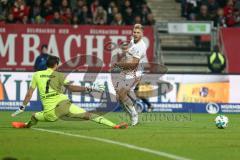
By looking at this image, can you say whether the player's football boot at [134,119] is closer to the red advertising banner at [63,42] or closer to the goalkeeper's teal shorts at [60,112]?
the goalkeeper's teal shorts at [60,112]

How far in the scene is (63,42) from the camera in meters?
29.5

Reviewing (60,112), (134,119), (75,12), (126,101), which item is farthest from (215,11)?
(60,112)

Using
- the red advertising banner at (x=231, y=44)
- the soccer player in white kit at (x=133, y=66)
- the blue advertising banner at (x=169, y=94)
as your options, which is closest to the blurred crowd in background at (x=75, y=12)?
the red advertising banner at (x=231, y=44)

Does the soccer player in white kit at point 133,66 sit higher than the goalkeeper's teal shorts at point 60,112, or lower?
higher

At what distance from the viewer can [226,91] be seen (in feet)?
87.8

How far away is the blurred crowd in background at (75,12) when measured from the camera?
29.9 m

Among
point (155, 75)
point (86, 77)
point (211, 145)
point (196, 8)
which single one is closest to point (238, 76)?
point (155, 75)

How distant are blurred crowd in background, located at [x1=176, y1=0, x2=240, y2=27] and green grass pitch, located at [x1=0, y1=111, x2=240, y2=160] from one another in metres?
12.6

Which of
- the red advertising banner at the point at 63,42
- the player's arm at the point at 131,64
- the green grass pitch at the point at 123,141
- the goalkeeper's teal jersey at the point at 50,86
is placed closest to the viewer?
the green grass pitch at the point at 123,141

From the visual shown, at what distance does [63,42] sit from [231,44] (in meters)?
7.03

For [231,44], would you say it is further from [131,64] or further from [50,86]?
[50,86]

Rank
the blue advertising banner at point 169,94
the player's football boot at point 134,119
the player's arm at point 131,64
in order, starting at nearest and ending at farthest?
the player's football boot at point 134,119, the player's arm at point 131,64, the blue advertising banner at point 169,94

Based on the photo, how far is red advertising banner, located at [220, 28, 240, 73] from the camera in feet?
99.7

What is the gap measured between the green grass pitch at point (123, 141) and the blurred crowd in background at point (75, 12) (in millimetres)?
10305
